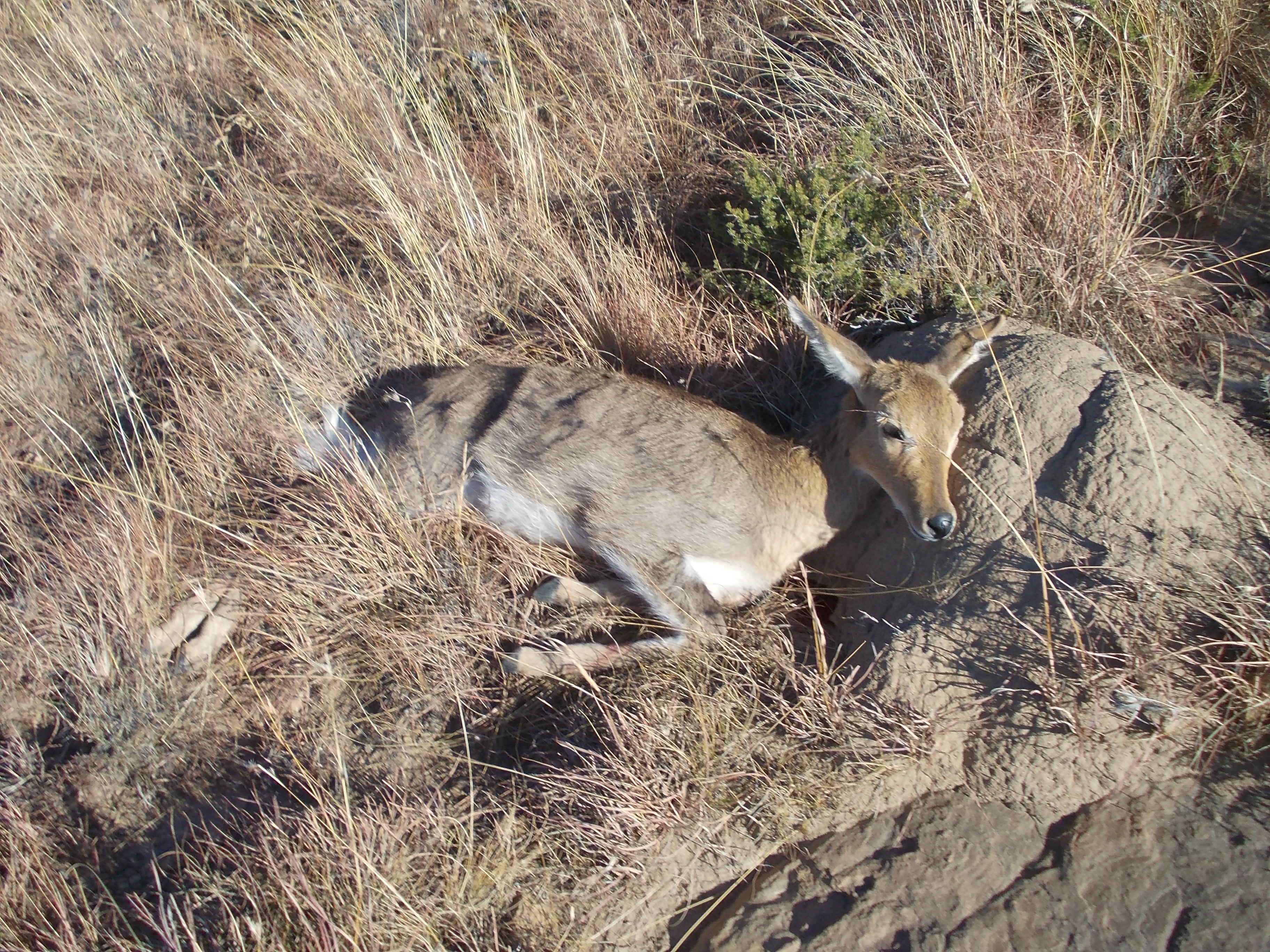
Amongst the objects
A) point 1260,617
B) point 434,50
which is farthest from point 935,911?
point 434,50

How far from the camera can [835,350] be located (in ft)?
12.8

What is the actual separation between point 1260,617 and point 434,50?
637 centimetres

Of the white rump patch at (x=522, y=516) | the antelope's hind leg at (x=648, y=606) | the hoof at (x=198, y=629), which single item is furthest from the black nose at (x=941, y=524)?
the hoof at (x=198, y=629)

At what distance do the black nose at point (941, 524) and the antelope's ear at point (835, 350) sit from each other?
81cm

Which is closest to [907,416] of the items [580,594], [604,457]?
[604,457]

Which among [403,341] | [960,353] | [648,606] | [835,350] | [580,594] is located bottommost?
[648,606]

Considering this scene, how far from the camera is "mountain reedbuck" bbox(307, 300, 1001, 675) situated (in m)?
3.78

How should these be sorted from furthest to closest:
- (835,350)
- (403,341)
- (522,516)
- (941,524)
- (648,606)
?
(403,341) → (522,516) → (648,606) → (835,350) → (941,524)

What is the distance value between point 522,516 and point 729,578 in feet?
3.55

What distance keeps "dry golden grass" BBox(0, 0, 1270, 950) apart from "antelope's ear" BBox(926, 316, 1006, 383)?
67 centimetres

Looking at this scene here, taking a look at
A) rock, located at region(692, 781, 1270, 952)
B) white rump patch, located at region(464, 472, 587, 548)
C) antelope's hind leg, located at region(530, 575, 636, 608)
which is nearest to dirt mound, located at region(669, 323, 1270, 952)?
rock, located at region(692, 781, 1270, 952)

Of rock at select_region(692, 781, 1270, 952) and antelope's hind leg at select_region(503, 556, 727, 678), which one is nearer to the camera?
rock at select_region(692, 781, 1270, 952)

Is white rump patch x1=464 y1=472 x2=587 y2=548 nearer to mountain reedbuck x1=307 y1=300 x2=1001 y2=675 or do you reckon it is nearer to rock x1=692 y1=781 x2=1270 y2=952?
mountain reedbuck x1=307 y1=300 x2=1001 y2=675

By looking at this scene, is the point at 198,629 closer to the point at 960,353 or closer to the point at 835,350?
the point at 835,350
